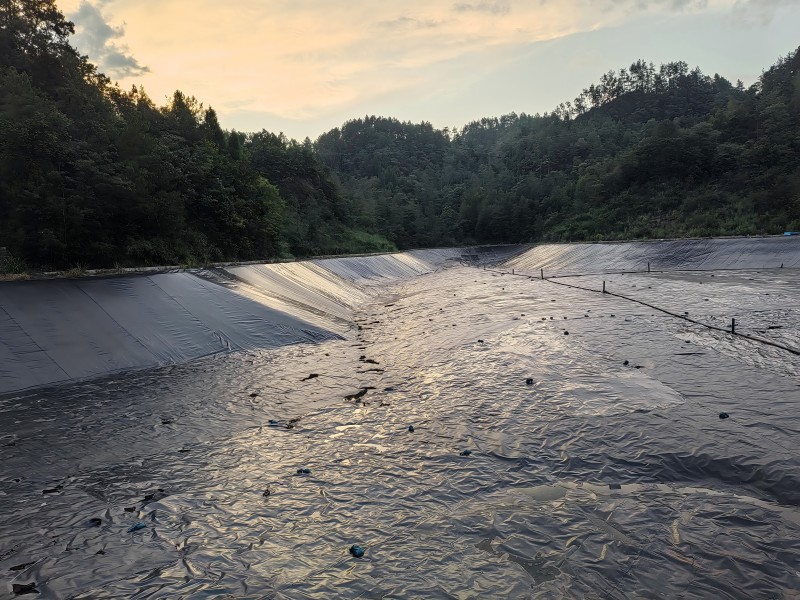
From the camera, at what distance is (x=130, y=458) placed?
6789 millimetres

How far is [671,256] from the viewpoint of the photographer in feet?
114

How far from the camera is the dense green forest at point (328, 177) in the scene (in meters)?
20.9

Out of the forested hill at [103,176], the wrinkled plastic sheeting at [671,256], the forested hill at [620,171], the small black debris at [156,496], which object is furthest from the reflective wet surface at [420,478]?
the forested hill at [620,171]

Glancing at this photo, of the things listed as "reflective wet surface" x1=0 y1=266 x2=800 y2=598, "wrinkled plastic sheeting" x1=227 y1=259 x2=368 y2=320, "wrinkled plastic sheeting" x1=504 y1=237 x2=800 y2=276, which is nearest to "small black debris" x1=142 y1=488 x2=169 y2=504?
"reflective wet surface" x1=0 y1=266 x2=800 y2=598

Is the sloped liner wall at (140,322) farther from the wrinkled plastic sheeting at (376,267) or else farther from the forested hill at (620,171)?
the forested hill at (620,171)

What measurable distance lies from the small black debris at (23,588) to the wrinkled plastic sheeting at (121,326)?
6.91 m

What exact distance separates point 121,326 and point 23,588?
31.3 ft

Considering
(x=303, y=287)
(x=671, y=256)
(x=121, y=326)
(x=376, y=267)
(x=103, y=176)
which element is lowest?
(x=121, y=326)

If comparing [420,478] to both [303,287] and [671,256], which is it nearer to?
[303,287]

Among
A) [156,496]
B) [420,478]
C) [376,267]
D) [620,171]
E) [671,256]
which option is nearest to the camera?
[156,496]

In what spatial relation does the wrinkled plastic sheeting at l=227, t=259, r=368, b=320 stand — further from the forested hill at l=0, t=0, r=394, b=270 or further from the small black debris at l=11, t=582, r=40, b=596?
the small black debris at l=11, t=582, r=40, b=596

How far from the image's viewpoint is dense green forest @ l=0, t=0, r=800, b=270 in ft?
68.5

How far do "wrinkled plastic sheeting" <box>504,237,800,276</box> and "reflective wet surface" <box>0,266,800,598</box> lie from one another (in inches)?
878

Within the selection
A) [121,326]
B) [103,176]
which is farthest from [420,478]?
[103,176]
